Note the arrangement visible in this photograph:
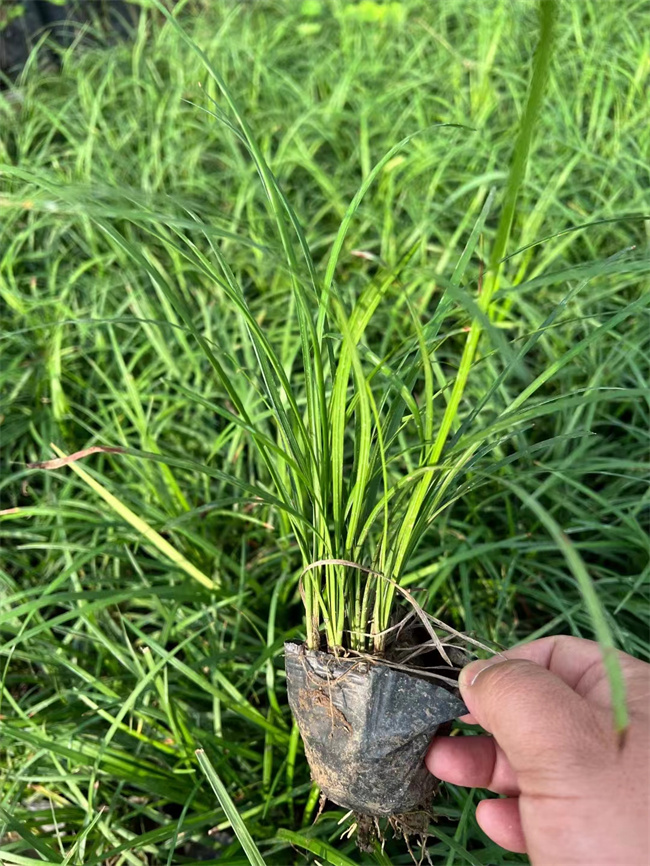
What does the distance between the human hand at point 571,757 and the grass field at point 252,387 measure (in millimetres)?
177

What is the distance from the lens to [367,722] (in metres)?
0.69

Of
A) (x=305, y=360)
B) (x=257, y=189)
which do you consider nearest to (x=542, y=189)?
(x=257, y=189)

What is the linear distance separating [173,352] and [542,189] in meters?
0.95

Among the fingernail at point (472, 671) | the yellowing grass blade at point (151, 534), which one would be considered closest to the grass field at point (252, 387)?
the yellowing grass blade at point (151, 534)

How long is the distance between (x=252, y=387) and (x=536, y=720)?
29.7 inches

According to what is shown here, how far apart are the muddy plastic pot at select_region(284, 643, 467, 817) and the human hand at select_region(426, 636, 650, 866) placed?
0.06 m

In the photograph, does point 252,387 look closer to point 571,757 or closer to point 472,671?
point 472,671

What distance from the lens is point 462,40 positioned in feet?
7.22

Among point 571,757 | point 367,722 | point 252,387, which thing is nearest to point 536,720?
point 571,757

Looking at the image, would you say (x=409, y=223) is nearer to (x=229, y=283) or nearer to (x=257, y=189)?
(x=257, y=189)

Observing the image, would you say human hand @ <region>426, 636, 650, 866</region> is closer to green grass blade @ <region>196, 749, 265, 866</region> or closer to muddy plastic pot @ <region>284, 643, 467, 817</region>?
muddy plastic pot @ <region>284, 643, 467, 817</region>

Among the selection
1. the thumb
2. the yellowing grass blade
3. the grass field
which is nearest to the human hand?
the thumb

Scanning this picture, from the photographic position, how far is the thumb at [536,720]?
0.54 metres

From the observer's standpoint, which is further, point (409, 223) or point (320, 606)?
point (409, 223)
